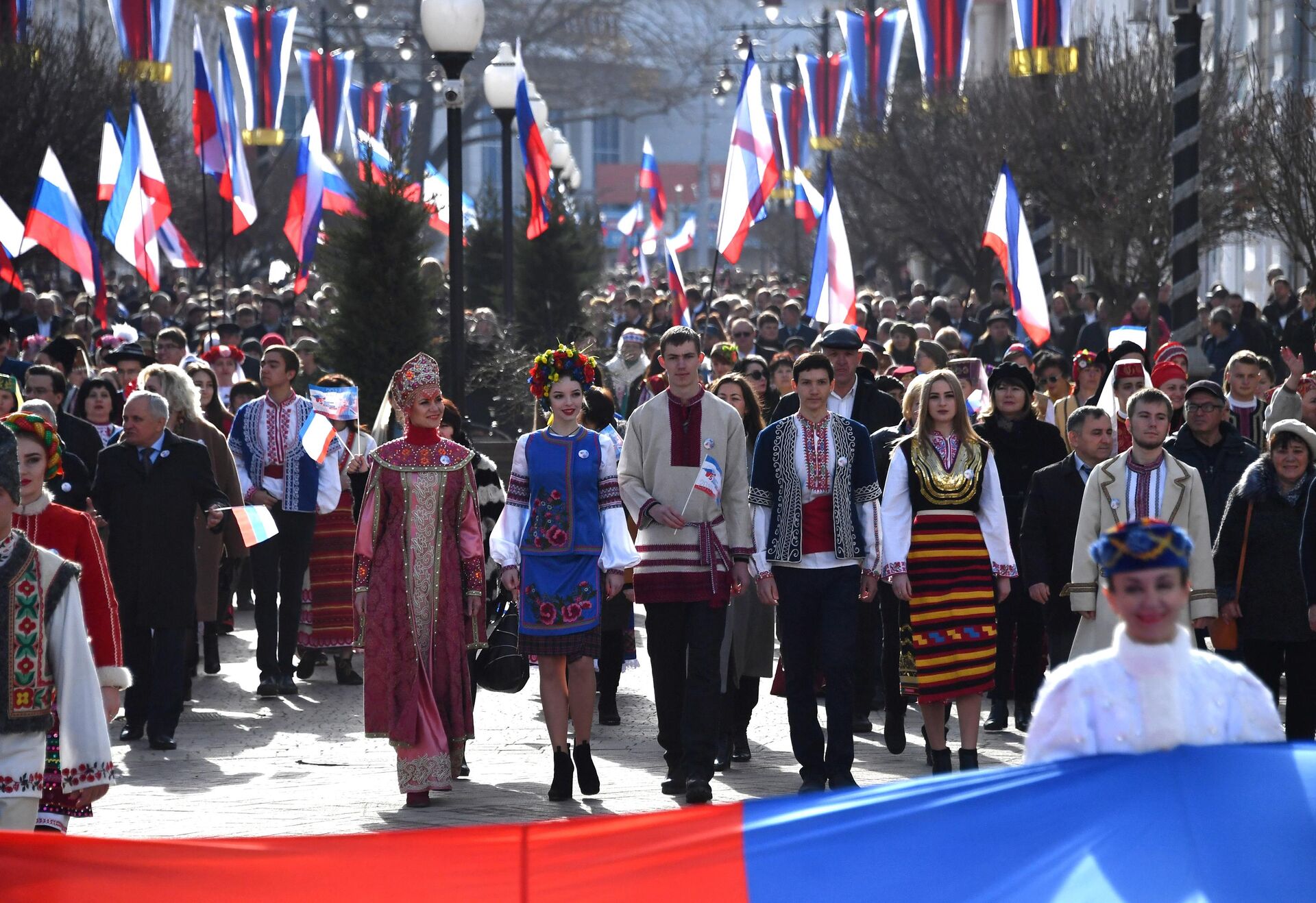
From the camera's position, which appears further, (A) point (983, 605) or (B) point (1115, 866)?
(A) point (983, 605)

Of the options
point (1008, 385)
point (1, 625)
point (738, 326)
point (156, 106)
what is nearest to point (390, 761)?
point (1008, 385)

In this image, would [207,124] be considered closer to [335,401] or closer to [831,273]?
[831,273]

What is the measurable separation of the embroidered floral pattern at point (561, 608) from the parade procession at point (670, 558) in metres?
0.01

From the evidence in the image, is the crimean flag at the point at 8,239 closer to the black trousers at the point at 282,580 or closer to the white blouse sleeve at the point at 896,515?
the black trousers at the point at 282,580

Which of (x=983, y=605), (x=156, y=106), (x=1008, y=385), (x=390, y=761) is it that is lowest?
(x=390, y=761)

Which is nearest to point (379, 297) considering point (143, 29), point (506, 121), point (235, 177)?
point (506, 121)

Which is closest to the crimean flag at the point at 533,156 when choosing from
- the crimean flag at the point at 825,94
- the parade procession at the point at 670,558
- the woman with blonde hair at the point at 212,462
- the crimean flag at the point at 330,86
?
the parade procession at the point at 670,558

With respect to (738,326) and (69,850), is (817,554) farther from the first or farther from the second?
(738,326)

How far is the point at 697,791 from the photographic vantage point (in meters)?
8.49

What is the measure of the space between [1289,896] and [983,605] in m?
4.71

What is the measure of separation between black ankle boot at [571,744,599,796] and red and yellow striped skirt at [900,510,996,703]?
4.68 feet

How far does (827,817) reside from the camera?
177 inches

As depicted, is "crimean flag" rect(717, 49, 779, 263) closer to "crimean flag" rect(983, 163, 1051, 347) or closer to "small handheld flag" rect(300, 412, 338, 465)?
"crimean flag" rect(983, 163, 1051, 347)

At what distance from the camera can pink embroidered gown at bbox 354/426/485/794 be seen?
8.75m
